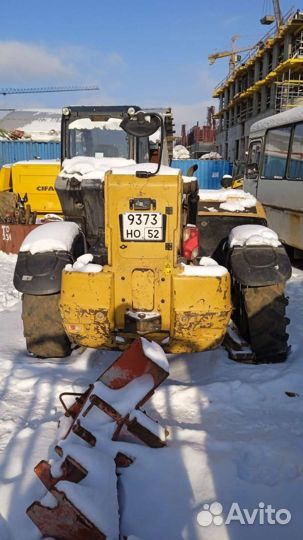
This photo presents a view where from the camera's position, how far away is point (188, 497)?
241 cm

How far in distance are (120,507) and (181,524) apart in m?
0.31

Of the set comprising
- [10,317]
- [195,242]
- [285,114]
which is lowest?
[10,317]

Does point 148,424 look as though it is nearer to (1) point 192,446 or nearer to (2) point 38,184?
(1) point 192,446

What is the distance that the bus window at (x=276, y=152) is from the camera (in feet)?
30.9

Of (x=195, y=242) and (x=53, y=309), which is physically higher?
(x=195, y=242)

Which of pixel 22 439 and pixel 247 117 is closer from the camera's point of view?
pixel 22 439

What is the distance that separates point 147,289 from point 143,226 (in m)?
0.48

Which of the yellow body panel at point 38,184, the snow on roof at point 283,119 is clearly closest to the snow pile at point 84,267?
the snow on roof at point 283,119

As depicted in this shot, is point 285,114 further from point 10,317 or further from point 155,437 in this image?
point 155,437

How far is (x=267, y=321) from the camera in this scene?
13.4ft

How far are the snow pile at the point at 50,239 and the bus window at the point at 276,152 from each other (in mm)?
6269

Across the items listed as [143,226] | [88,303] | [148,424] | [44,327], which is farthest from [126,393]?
[44,327]

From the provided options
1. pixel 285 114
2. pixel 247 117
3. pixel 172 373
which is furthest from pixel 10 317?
pixel 247 117

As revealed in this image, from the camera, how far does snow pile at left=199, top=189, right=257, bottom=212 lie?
5.44 metres
